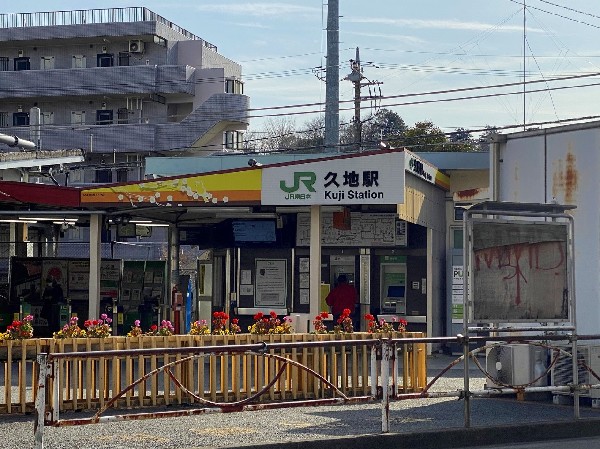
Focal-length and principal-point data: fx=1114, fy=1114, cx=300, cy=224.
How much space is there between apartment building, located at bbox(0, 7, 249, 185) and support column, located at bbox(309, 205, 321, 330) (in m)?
41.9

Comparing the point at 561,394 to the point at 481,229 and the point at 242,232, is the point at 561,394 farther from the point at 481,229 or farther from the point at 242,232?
the point at 242,232

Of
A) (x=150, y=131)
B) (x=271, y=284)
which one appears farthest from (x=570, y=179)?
(x=150, y=131)

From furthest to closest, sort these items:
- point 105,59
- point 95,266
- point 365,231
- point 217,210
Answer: point 105,59
point 365,231
point 217,210
point 95,266

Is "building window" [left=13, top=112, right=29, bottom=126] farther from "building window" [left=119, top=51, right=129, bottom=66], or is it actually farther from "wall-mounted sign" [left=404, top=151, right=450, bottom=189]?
"wall-mounted sign" [left=404, top=151, right=450, bottom=189]

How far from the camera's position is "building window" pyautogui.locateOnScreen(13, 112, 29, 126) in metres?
70.7

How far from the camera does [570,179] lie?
1642cm

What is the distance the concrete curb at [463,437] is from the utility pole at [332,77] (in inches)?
1215

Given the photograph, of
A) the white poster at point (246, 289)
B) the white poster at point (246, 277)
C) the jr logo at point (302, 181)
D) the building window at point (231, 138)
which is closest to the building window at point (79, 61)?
the building window at point (231, 138)

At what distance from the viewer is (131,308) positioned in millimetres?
30344

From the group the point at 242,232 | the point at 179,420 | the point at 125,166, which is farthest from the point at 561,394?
the point at 125,166

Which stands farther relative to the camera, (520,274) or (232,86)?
(232,86)

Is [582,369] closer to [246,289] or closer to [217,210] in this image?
[217,210]

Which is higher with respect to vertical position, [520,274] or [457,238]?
A: [457,238]

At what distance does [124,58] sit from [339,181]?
158ft
